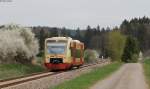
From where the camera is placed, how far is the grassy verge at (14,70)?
39403 mm

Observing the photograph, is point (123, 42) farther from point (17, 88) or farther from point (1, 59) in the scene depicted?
point (17, 88)

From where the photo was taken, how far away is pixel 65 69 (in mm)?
49812

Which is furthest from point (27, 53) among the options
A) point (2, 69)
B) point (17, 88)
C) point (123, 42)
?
point (123, 42)

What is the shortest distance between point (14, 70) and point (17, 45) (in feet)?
22.9

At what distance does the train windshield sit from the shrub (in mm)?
3363

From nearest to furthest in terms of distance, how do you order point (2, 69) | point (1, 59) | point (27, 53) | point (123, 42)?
point (2, 69)
point (1, 59)
point (27, 53)
point (123, 42)

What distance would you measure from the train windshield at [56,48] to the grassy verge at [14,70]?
2709mm

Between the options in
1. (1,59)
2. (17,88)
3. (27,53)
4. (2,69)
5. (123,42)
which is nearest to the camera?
(17,88)

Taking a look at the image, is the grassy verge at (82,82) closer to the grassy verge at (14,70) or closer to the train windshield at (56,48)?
the grassy verge at (14,70)

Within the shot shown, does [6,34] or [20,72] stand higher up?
[6,34]

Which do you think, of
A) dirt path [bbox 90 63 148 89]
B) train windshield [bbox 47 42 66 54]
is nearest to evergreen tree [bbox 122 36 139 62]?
train windshield [bbox 47 42 66 54]

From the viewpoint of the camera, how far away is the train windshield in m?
47.5

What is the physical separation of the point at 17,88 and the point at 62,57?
21848 mm

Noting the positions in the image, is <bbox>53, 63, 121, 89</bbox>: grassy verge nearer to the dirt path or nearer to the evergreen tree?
the dirt path
